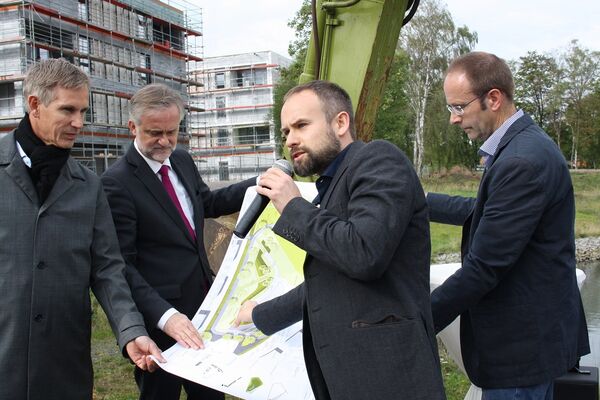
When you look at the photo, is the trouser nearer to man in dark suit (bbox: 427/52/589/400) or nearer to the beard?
man in dark suit (bbox: 427/52/589/400)

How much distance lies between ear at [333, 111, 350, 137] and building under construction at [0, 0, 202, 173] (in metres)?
34.0

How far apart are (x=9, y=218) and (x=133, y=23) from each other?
44.9m

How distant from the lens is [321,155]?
227 centimetres

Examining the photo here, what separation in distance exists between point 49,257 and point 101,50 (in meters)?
41.8

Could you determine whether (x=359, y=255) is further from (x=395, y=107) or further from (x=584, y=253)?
(x=395, y=107)

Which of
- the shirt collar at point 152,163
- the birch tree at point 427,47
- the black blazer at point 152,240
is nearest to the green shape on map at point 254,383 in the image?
the black blazer at point 152,240

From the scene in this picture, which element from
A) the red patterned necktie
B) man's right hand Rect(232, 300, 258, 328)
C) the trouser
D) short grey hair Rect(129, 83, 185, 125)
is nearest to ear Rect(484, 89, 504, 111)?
the trouser

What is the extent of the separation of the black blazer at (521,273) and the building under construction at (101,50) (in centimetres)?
3398

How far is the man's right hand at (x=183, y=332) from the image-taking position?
2838 millimetres

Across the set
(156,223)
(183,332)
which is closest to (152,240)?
(156,223)

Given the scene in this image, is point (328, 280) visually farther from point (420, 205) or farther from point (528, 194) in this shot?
point (528, 194)

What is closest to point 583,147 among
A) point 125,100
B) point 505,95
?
point 125,100

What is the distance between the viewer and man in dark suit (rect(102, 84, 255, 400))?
3.14 m

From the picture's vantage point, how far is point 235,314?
2.97 meters
